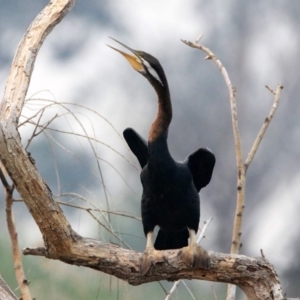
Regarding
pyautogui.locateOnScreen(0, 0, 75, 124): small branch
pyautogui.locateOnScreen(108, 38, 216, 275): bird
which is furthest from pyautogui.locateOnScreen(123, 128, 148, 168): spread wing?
pyautogui.locateOnScreen(0, 0, 75, 124): small branch

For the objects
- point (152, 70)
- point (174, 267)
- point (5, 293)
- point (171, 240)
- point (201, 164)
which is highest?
point (152, 70)

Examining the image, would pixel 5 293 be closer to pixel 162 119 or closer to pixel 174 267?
pixel 174 267

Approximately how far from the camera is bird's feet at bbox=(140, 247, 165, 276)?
138 cm

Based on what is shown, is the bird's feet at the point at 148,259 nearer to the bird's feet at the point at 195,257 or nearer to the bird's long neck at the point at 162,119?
the bird's feet at the point at 195,257

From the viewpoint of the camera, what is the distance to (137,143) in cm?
159

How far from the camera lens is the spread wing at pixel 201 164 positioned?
5.07ft

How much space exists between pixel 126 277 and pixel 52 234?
22 centimetres

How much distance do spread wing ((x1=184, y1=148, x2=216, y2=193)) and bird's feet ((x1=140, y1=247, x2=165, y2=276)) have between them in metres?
0.27

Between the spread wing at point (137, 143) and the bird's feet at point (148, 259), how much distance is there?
0.30 metres

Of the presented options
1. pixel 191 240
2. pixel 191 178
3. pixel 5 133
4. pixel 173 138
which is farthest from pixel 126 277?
pixel 173 138

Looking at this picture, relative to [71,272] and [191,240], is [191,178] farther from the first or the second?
[71,272]

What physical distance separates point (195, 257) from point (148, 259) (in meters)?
0.11

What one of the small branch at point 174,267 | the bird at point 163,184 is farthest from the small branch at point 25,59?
the small branch at point 174,267

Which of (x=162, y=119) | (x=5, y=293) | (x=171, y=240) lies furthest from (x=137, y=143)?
(x=5, y=293)
